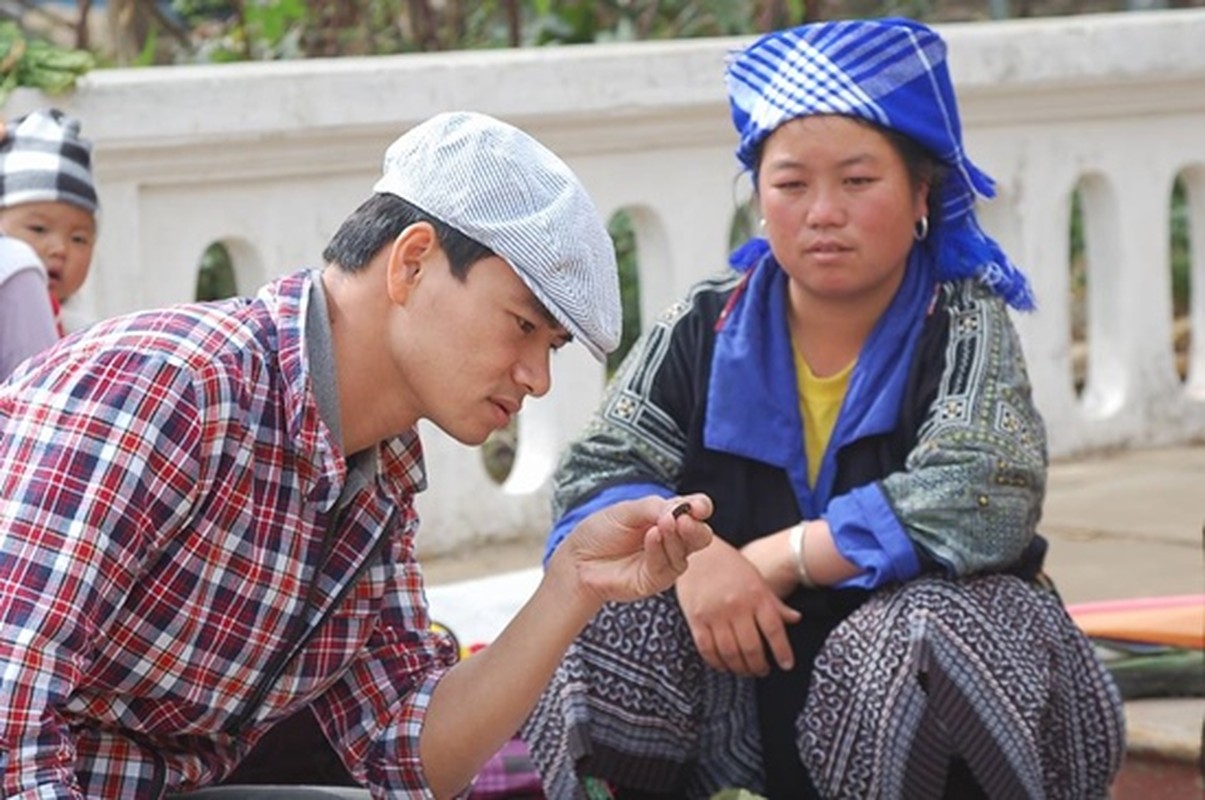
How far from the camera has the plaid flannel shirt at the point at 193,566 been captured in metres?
2.51

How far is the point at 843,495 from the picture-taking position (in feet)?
12.2

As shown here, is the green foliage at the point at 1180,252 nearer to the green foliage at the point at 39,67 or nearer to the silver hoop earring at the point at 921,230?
the green foliage at the point at 39,67

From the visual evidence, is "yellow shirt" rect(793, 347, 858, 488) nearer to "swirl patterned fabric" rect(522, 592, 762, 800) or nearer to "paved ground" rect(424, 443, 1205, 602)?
"swirl patterned fabric" rect(522, 592, 762, 800)

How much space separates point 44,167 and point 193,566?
80.4 inches

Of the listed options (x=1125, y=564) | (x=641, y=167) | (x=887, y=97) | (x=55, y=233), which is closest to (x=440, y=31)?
(x=641, y=167)

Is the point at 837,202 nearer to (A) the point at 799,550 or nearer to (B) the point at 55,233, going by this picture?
(A) the point at 799,550

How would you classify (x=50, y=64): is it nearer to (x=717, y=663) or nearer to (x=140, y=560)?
(x=717, y=663)

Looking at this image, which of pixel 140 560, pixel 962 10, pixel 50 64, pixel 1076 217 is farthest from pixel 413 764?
pixel 962 10

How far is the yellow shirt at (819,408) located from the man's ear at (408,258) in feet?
4.14

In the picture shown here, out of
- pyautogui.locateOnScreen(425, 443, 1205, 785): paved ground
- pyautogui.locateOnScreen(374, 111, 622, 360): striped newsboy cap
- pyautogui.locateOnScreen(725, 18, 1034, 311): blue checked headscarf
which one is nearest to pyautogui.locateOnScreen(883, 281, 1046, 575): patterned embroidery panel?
pyautogui.locateOnScreen(725, 18, 1034, 311): blue checked headscarf

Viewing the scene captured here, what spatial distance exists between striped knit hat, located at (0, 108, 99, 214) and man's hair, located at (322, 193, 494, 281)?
6.36ft

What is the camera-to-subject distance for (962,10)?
10953 millimetres

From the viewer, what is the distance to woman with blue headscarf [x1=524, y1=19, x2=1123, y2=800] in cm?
350

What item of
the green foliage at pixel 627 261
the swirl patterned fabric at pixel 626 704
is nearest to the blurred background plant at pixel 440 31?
the green foliage at pixel 627 261
